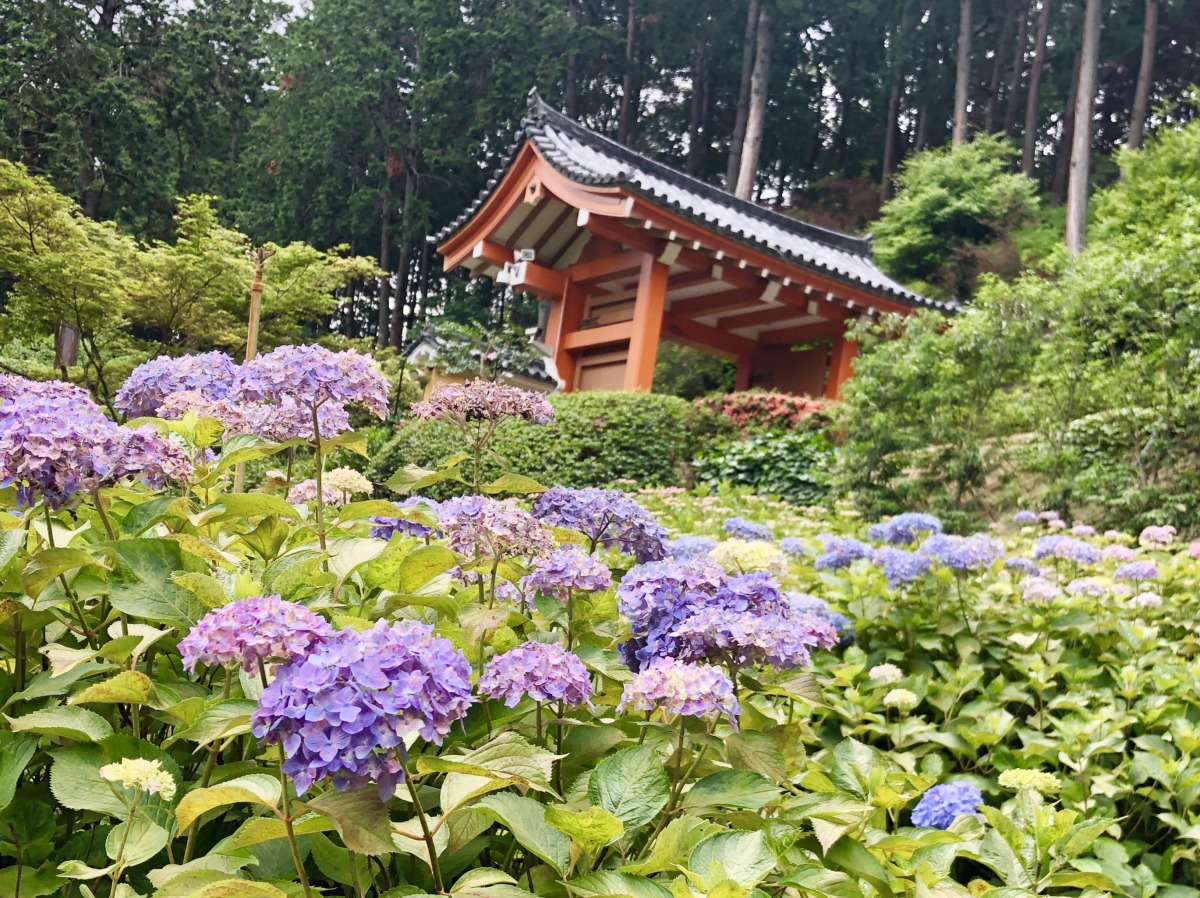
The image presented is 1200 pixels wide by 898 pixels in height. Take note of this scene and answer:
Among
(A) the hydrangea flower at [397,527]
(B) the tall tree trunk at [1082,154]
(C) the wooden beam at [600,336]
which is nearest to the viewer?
(A) the hydrangea flower at [397,527]

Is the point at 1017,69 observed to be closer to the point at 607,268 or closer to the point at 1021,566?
the point at 607,268

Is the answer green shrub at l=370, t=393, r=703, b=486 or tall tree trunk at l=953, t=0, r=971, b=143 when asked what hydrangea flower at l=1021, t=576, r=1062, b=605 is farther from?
tall tree trunk at l=953, t=0, r=971, b=143

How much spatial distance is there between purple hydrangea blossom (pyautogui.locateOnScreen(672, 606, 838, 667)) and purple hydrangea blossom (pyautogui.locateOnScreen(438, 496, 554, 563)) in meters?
0.26

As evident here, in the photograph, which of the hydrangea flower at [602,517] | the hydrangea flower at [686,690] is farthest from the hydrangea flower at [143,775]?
the hydrangea flower at [602,517]

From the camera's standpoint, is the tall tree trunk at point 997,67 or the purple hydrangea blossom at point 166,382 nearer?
the purple hydrangea blossom at point 166,382

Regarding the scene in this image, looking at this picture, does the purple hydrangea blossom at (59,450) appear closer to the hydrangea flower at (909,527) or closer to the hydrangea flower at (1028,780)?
the hydrangea flower at (1028,780)

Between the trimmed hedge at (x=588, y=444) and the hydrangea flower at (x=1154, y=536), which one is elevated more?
the trimmed hedge at (x=588, y=444)

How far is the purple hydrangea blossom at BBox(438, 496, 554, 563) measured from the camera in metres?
1.23

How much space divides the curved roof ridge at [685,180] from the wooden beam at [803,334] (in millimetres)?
2123

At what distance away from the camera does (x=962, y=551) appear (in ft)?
9.02

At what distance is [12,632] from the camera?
1.16 metres

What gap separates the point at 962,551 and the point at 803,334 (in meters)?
9.43

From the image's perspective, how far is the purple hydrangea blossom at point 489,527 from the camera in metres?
1.23

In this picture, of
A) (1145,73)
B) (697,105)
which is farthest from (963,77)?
(697,105)
